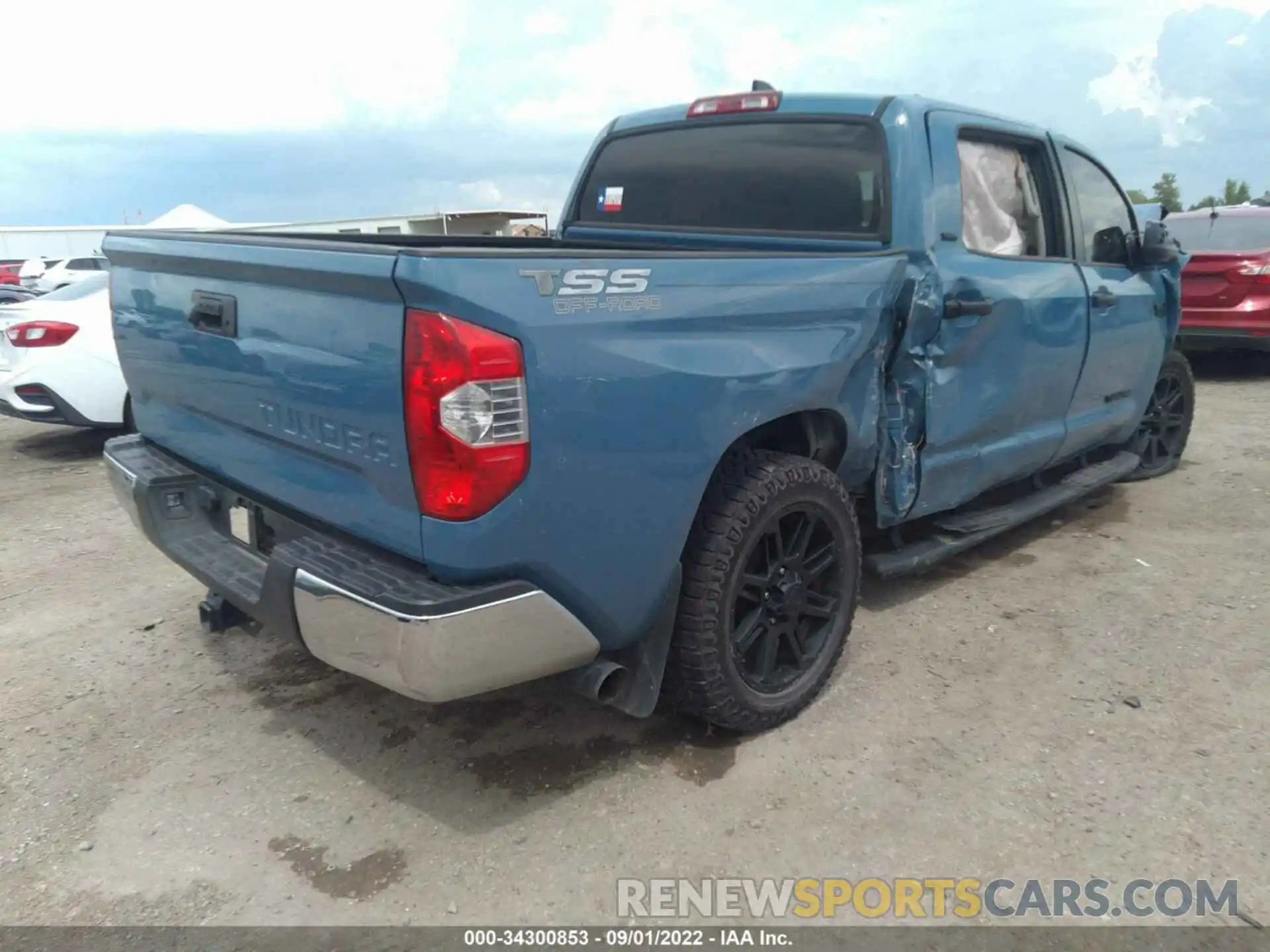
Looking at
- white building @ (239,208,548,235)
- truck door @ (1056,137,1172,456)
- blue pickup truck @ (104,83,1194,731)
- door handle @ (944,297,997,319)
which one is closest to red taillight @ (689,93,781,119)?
blue pickup truck @ (104,83,1194,731)

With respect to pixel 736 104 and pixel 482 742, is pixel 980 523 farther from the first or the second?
pixel 482 742

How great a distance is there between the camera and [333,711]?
3.23 m

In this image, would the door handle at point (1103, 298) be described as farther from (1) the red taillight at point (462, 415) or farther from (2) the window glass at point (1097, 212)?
(1) the red taillight at point (462, 415)

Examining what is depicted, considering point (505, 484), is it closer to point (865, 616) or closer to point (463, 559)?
point (463, 559)

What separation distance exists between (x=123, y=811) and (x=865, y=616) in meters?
2.75

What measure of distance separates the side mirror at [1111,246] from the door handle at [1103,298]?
0.72ft

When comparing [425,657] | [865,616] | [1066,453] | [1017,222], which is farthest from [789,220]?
[425,657]

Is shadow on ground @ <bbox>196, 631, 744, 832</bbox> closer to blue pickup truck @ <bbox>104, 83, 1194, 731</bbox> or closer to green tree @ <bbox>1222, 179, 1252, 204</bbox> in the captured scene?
blue pickup truck @ <bbox>104, 83, 1194, 731</bbox>

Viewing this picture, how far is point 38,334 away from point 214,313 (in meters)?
5.28

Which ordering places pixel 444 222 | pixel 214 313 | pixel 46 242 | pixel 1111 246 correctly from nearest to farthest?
pixel 214 313 → pixel 1111 246 → pixel 444 222 → pixel 46 242

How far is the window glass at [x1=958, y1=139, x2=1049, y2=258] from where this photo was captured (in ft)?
12.2

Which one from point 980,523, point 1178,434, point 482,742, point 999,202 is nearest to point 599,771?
point 482,742

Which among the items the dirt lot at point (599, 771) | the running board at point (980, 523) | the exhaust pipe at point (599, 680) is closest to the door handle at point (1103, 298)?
the running board at point (980, 523)

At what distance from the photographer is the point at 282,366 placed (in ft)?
8.06
